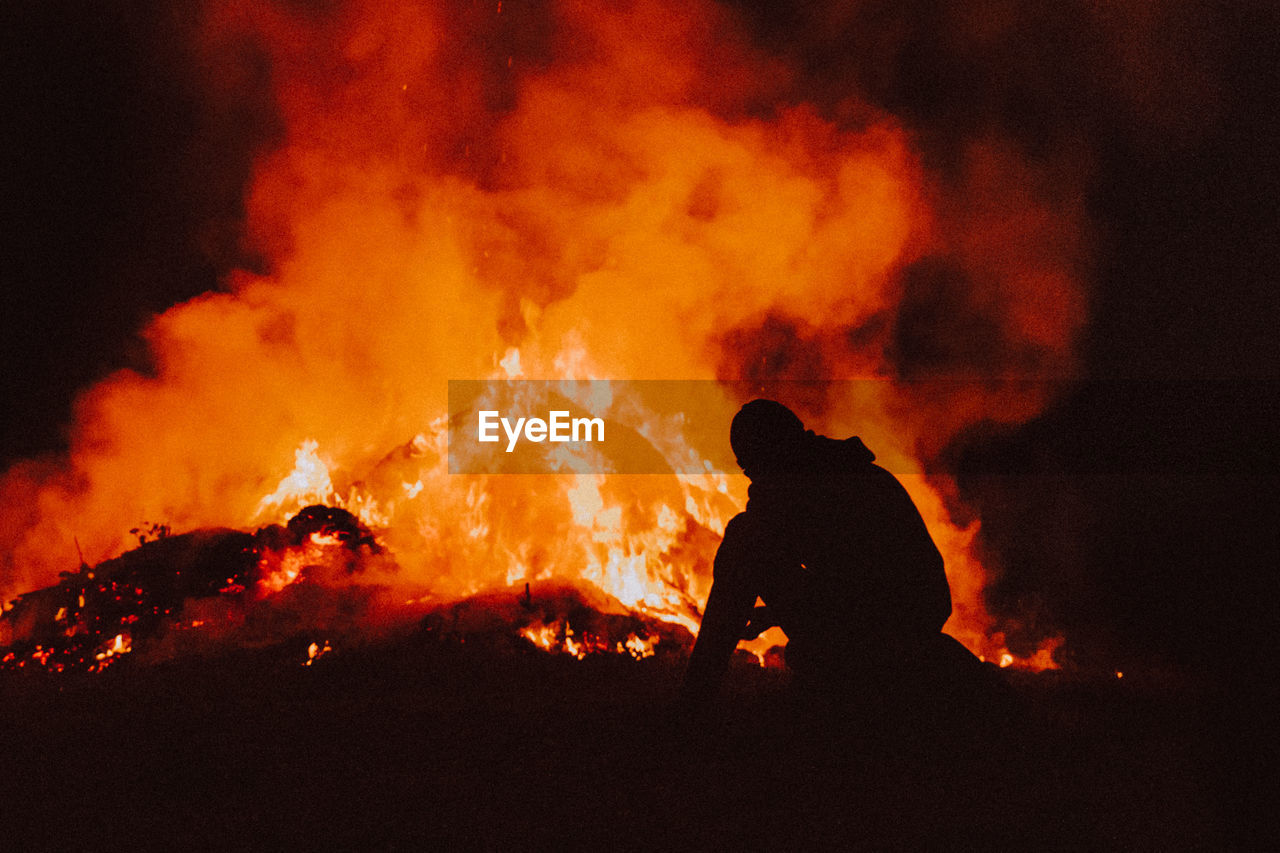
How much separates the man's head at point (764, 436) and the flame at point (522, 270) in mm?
5351

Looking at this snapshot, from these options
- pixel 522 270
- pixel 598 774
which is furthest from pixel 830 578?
pixel 522 270

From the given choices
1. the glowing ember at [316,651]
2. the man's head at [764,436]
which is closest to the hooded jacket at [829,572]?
the man's head at [764,436]

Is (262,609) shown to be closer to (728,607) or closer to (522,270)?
(522,270)

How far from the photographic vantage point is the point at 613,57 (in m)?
11.0

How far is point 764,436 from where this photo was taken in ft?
13.0

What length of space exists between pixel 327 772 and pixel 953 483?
386 inches

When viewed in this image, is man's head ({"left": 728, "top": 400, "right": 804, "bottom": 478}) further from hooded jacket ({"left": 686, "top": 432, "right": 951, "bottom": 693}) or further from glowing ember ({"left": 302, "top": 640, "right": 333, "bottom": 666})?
glowing ember ({"left": 302, "top": 640, "right": 333, "bottom": 666})

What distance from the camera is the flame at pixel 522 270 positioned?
9.81 meters

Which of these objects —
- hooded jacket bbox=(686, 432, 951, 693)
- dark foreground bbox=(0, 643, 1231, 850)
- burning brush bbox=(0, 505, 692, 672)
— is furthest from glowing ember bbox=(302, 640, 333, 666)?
hooded jacket bbox=(686, 432, 951, 693)

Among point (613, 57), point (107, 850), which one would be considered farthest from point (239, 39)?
point (107, 850)

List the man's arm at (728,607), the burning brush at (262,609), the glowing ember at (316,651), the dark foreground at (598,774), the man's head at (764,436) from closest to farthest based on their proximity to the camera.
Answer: the dark foreground at (598,774) < the man's arm at (728,607) < the man's head at (764,436) < the glowing ember at (316,651) < the burning brush at (262,609)

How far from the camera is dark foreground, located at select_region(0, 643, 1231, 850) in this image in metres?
3.44

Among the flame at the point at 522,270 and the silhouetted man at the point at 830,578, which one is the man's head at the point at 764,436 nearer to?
the silhouetted man at the point at 830,578

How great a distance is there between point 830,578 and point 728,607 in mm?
480
